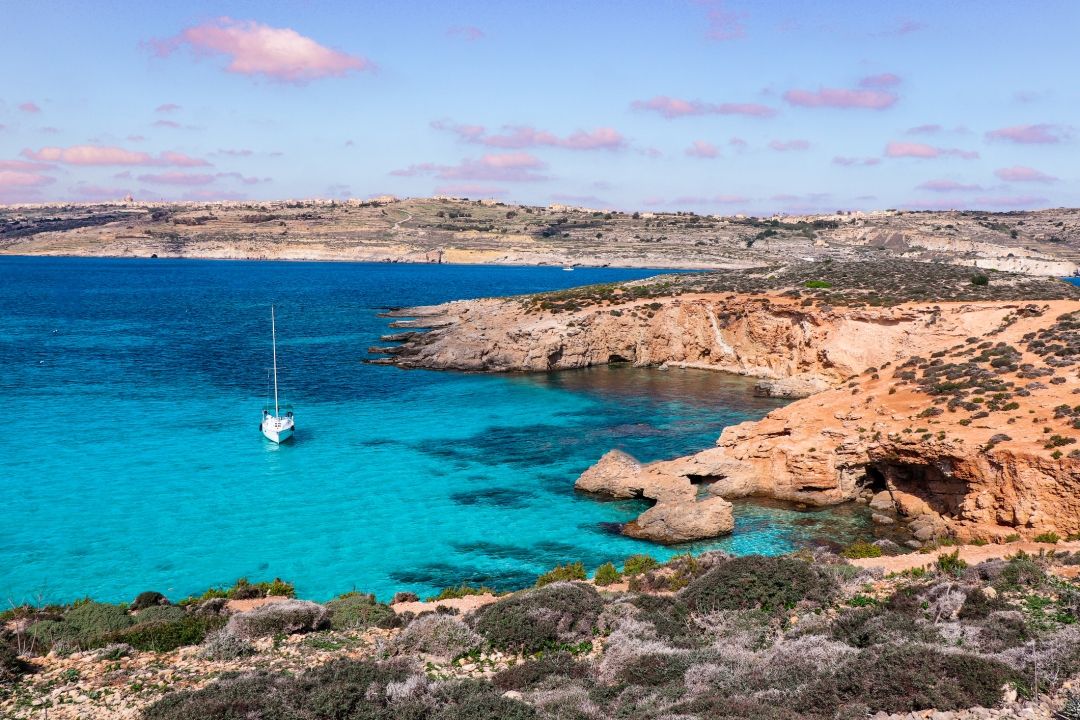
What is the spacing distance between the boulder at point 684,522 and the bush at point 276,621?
1187cm

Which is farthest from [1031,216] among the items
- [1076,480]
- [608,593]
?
[608,593]

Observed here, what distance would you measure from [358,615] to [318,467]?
16.8 m

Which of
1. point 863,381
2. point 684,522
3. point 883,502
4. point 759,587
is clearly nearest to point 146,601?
point 759,587

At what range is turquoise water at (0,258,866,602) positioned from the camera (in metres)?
22.0

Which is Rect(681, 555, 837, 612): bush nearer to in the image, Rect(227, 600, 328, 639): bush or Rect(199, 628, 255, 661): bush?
Rect(227, 600, 328, 639): bush

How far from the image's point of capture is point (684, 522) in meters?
23.4

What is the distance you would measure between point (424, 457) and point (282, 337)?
135ft

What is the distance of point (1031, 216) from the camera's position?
541 feet

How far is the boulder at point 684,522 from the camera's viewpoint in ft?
76.3

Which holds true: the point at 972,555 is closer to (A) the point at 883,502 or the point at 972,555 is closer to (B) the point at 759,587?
(B) the point at 759,587

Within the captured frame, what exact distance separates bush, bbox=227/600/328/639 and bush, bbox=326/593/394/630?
43 cm

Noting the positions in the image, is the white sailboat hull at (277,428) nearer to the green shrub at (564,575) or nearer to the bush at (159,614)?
the bush at (159,614)

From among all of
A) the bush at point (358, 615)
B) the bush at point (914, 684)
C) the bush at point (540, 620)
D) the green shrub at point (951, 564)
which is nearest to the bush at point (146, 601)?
the bush at point (358, 615)

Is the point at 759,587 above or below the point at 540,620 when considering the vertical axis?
above
